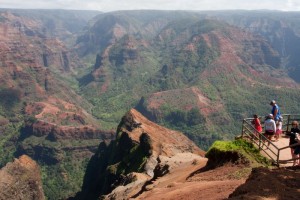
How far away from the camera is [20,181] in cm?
9075

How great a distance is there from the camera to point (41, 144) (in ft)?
519

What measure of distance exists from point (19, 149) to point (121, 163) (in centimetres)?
9229

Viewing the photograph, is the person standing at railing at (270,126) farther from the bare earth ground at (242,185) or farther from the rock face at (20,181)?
the rock face at (20,181)

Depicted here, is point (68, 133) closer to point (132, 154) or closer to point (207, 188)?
point (132, 154)

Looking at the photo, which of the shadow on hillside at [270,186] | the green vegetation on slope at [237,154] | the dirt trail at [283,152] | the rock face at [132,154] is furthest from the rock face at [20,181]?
the shadow on hillside at [270,186]

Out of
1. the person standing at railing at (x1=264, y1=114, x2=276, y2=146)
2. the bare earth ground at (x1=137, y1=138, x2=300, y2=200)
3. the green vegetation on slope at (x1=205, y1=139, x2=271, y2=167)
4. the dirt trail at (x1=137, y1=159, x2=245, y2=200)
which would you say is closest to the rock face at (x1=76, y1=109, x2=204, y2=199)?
the green vegetation on slope at (x1=205, y1=139, x2=271, y2=167)

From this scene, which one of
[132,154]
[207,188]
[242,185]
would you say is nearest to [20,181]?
[132,154]

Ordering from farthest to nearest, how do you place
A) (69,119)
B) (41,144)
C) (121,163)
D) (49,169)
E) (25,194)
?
(69,119) → (41,144) → (49,169) → (25,194) → (121,163)

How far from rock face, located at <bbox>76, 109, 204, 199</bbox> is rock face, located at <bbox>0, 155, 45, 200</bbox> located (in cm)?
1095

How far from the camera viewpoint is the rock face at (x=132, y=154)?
62250 mm

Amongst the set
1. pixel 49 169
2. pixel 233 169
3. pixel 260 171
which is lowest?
pixel 49 169

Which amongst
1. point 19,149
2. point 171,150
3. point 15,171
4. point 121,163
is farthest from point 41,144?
point 171,150

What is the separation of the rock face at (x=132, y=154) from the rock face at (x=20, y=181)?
11.0 metres

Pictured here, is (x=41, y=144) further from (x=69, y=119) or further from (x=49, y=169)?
(x=69, y=119)
